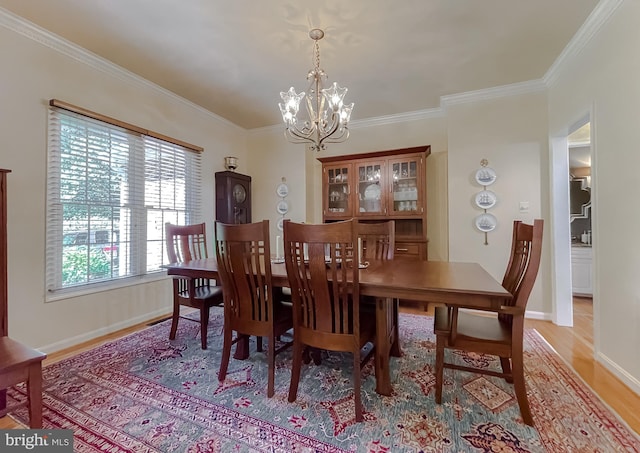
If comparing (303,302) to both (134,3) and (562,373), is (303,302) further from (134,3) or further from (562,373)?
(134,3)

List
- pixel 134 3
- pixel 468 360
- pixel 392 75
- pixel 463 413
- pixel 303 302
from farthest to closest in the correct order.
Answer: pixel 392 75 → pixel 468 360 → pixel 134 3 → pixel 303 302 → pixel 463 413

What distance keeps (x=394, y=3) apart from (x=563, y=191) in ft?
8.49

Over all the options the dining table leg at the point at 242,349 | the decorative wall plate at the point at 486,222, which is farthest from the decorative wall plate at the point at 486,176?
the dining table leg at the point at 242,349

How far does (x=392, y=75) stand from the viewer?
3.09 metres

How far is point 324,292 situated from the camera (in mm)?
1642

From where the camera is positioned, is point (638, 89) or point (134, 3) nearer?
point (638, 89)

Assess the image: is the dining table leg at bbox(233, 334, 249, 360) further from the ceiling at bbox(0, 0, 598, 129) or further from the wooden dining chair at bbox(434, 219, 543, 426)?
the ceiling at bbox(0, 0, 598, 129)

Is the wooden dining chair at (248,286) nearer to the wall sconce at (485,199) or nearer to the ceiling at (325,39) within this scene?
the ceiling at (325,39)

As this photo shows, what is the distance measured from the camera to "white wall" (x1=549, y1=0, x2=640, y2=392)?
6.23 ft

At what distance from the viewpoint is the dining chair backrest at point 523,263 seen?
1538 millimetres

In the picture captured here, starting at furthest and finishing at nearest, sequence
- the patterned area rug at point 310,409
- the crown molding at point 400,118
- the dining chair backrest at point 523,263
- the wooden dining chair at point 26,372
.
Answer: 1. the crown molding at point 400,118
2. the dining chair backrest at point 523,263
3. the patterned area rug at point 310,409
4. the wooden dining chair at point 26,372

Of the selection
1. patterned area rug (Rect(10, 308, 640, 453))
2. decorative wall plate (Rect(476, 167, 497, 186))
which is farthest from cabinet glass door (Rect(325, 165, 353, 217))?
A: patterned area rug (Rect(10, 308, 640, 453))

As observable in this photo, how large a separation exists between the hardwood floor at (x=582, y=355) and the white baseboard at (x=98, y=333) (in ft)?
0.21

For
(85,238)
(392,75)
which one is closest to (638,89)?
(392,75)
